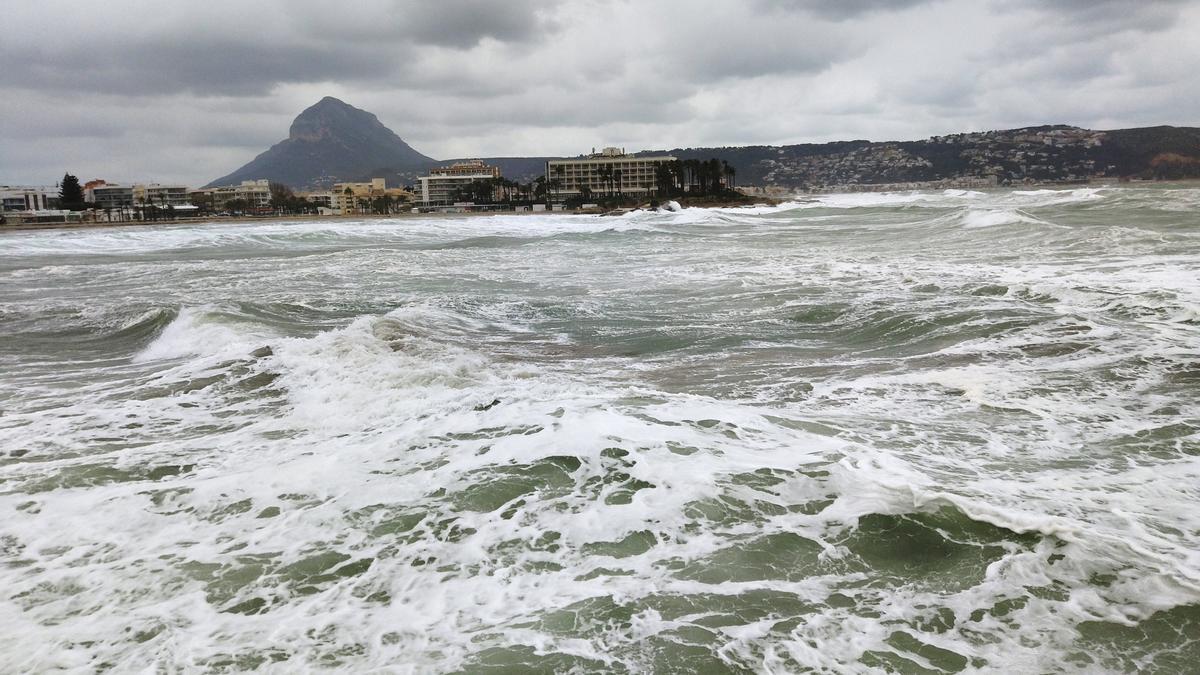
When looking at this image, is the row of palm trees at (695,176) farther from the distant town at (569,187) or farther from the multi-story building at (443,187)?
the multi-story building at (443,187)

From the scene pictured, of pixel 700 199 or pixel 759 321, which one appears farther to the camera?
pixel 700 199

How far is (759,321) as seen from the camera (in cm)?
1137

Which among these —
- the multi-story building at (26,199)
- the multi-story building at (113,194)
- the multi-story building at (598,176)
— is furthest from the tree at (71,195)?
the multi-story building at (598,176)

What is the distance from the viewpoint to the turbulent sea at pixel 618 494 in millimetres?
3238

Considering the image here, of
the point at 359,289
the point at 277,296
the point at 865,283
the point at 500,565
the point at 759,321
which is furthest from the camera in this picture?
the point at 359,289

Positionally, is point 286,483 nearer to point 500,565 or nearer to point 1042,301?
point 500,565

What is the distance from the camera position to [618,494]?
479 cm

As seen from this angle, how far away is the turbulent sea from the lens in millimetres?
3238

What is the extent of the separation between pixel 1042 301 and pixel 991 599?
9.65 meters

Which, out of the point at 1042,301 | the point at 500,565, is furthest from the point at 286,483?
the point at 1042,301

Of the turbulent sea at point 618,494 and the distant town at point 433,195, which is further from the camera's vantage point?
the distant town at point 433,195

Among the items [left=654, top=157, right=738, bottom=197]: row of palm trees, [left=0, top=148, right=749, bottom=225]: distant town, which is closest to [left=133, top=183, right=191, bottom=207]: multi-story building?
[left=0, top=148, right=749, bottom=225]: distant town

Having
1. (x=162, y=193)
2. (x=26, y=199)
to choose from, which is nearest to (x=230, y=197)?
(x=162, y=193)

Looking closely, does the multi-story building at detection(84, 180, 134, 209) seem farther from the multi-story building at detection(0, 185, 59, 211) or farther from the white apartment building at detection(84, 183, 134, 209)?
the multi-story building at detection(0, 185, 59, 211)
